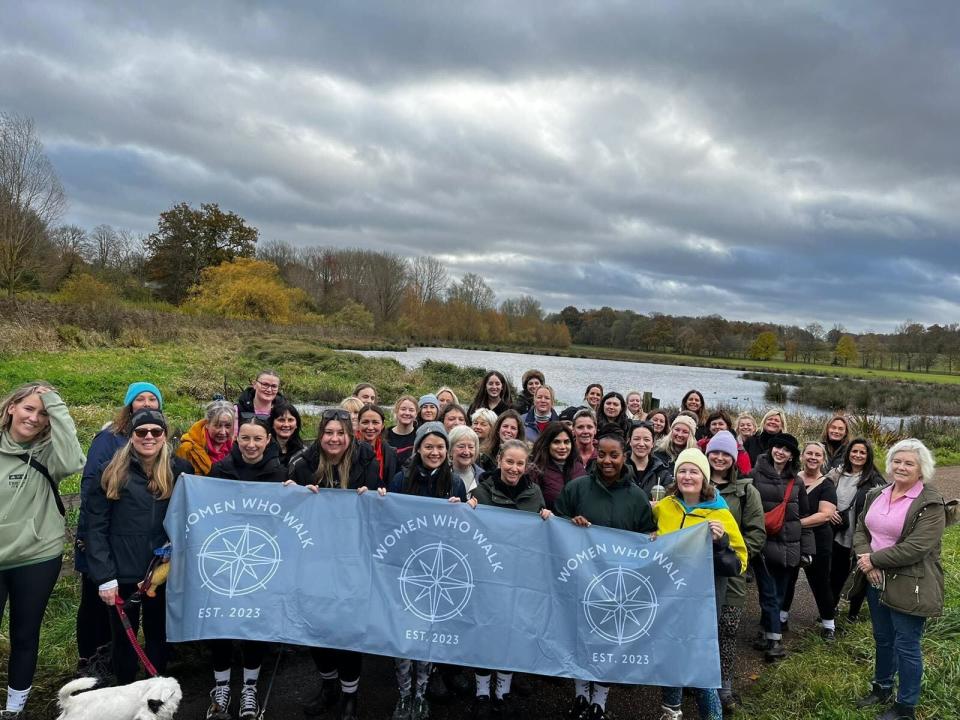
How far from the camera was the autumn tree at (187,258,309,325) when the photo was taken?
55.0 metres

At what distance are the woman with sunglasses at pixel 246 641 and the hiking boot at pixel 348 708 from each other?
589 millimetres

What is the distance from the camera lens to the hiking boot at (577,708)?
4.59 metres

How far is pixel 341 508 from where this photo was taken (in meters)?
4.82

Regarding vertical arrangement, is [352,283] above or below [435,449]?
above

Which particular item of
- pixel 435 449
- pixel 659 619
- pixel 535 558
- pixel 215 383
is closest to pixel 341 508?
pixel 435 449

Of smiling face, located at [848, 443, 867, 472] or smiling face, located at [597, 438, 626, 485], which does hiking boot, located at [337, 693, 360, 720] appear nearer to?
smiling face, located at [597, 438, 626, 485]

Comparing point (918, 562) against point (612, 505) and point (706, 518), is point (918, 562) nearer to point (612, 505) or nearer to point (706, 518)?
point (706, 518)

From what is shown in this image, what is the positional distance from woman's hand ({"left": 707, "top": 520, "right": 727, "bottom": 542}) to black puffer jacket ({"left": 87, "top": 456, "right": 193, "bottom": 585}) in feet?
13.4

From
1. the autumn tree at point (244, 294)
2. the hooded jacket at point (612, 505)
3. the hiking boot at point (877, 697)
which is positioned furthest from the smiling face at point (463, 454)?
the autumn tree at point (244, 294)

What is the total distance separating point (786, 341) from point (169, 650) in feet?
329

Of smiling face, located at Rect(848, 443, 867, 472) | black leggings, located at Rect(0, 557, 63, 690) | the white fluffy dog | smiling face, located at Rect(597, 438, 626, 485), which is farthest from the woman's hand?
black leggings, located at Rect(0, 557, 63, 690)

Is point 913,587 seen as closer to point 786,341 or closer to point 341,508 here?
point 341,508

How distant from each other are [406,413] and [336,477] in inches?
81.7

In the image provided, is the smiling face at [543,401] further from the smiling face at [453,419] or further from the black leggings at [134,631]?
the black leggings at [134,631]
